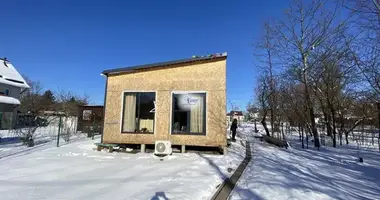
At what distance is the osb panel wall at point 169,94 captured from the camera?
8.98 m

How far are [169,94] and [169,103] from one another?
38 cm

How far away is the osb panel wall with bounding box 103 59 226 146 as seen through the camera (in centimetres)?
898

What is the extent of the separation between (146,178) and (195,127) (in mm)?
4080

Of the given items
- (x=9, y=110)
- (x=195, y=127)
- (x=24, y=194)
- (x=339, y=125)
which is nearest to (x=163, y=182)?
(x=24, y=194)

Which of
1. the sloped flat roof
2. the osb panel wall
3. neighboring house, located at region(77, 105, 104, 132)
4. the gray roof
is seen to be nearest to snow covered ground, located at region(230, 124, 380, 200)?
the osb panel wall

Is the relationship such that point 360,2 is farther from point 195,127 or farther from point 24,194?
point 24,194

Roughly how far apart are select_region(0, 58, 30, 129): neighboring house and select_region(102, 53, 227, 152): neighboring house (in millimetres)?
17772

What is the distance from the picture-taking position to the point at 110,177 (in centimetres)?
537

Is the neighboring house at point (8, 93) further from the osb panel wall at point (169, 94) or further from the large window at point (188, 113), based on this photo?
the large window at point (188, 113)

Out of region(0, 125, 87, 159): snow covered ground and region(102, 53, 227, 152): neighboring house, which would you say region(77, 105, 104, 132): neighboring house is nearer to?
region(0, 125, 87, 159): snow covered ground

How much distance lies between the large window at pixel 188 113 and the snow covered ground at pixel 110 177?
1.32m

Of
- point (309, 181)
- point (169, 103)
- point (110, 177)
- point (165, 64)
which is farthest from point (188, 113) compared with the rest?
point (309, 181)

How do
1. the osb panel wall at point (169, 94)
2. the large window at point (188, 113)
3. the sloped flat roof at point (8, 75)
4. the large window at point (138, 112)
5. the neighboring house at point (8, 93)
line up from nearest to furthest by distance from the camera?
the osb panel wall at point (169, 94) → the large window at point (188, 113) → the large window at point (138, 112) → the neighboring house at point (8, 93) → the sloped flat roof at point (8, 75)

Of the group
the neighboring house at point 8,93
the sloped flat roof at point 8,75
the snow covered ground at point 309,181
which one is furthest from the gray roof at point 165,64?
the sloped flat roof at point 8,75
